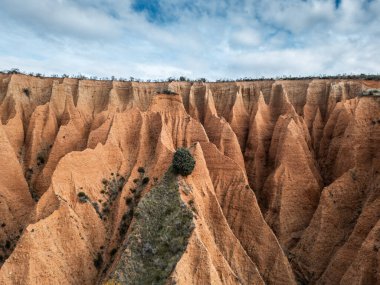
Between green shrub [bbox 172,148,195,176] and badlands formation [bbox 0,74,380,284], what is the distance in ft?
2.56

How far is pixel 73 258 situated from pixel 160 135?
14.4 metres

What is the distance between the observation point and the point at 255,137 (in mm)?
49812

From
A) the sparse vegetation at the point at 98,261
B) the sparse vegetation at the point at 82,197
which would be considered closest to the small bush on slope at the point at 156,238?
the sparse vegetation at the point at 98,261

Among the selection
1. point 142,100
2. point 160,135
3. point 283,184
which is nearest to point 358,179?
point 283,184

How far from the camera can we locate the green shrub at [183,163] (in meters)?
31.2

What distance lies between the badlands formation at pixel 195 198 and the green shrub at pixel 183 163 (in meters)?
0.78

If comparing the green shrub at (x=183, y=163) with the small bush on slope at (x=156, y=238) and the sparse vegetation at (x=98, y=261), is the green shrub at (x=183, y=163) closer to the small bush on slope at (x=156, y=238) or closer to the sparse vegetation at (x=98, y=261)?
the small bush on slope at (x=156, y=238)

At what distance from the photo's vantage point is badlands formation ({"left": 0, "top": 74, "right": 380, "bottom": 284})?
27.3 metres

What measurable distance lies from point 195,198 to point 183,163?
3.15 metres

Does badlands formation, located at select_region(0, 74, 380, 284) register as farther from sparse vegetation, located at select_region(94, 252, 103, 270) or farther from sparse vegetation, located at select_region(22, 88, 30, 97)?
sparse vegetation, located at select_region(22, 88, 30, 97)

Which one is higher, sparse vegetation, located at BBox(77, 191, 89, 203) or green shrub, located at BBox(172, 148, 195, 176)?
green shrub, located at BBox(172, 148, 195, 176)

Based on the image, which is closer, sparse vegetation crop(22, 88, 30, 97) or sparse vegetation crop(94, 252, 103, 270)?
sparse vegetation crop(94, 252, 103, 270)

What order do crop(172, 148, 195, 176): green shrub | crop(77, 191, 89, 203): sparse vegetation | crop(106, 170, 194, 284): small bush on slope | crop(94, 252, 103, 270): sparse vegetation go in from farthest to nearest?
crop(77, 191, 89, 203): sparse vegetation
crop(172, 148, 195, 176): green shrub
crop(94, 252, 103, 270): sparse vegetation
crop(106, 170, 194, 284): small bush on slope

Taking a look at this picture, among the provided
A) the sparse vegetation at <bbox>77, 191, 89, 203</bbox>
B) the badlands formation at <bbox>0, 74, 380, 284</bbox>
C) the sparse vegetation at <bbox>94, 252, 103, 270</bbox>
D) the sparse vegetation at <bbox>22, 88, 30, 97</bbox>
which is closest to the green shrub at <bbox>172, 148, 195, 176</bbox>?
the badlands formation at <bbox>0, 74, 380, 284</bbox>
